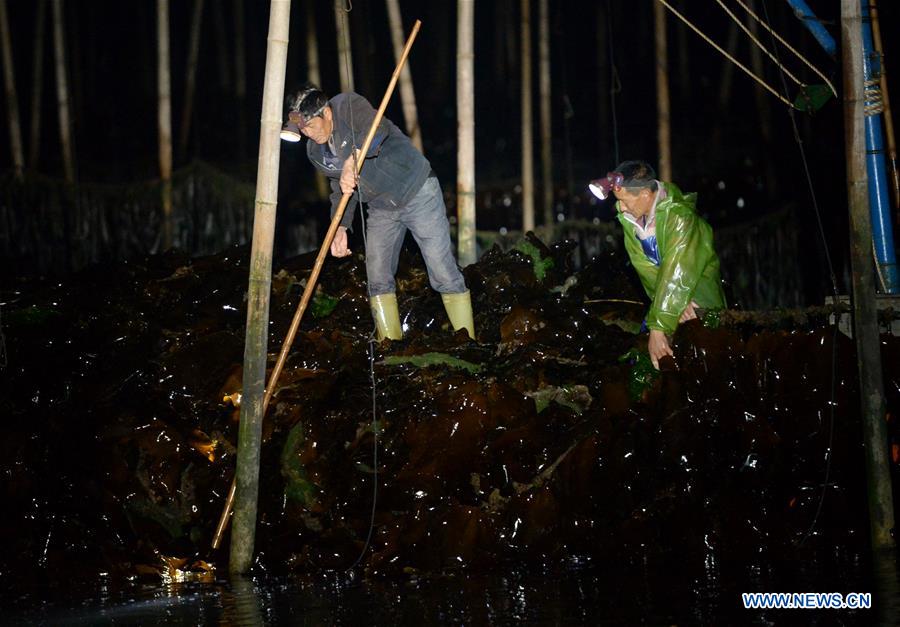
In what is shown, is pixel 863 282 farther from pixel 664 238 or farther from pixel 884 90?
pixel 884 90

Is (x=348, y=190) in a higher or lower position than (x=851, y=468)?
higher

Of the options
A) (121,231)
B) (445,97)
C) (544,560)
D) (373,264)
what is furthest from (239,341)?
(445,97)

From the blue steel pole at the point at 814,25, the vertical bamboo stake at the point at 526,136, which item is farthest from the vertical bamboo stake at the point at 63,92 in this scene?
the blue steel pole at the point at 814,25

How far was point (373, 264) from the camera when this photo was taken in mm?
7949

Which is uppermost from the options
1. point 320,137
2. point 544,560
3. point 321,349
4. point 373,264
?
point 320,137

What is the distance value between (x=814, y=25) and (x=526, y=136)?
5.41m

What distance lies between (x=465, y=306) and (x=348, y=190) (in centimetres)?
166

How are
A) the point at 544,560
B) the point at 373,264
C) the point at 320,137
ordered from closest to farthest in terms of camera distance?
the point at 544,560 → the point at 320,137 → the point at 373,264

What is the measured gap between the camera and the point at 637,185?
6.93m

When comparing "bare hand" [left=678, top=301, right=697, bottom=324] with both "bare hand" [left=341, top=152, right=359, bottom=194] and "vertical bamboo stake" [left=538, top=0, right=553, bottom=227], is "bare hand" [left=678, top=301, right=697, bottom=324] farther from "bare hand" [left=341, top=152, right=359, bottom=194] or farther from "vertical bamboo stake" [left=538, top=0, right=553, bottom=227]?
"vertical bamboo stake" [left=538, top=0, right=553, bottom=227]

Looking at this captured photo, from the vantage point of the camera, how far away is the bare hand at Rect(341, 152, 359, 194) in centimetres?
696

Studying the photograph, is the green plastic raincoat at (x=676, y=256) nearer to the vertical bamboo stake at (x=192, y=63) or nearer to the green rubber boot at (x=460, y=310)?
the green rubber boot at (x=460, y=310)

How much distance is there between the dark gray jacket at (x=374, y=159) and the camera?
7316 mm

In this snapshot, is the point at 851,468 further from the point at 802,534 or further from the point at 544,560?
the point at 544,560
